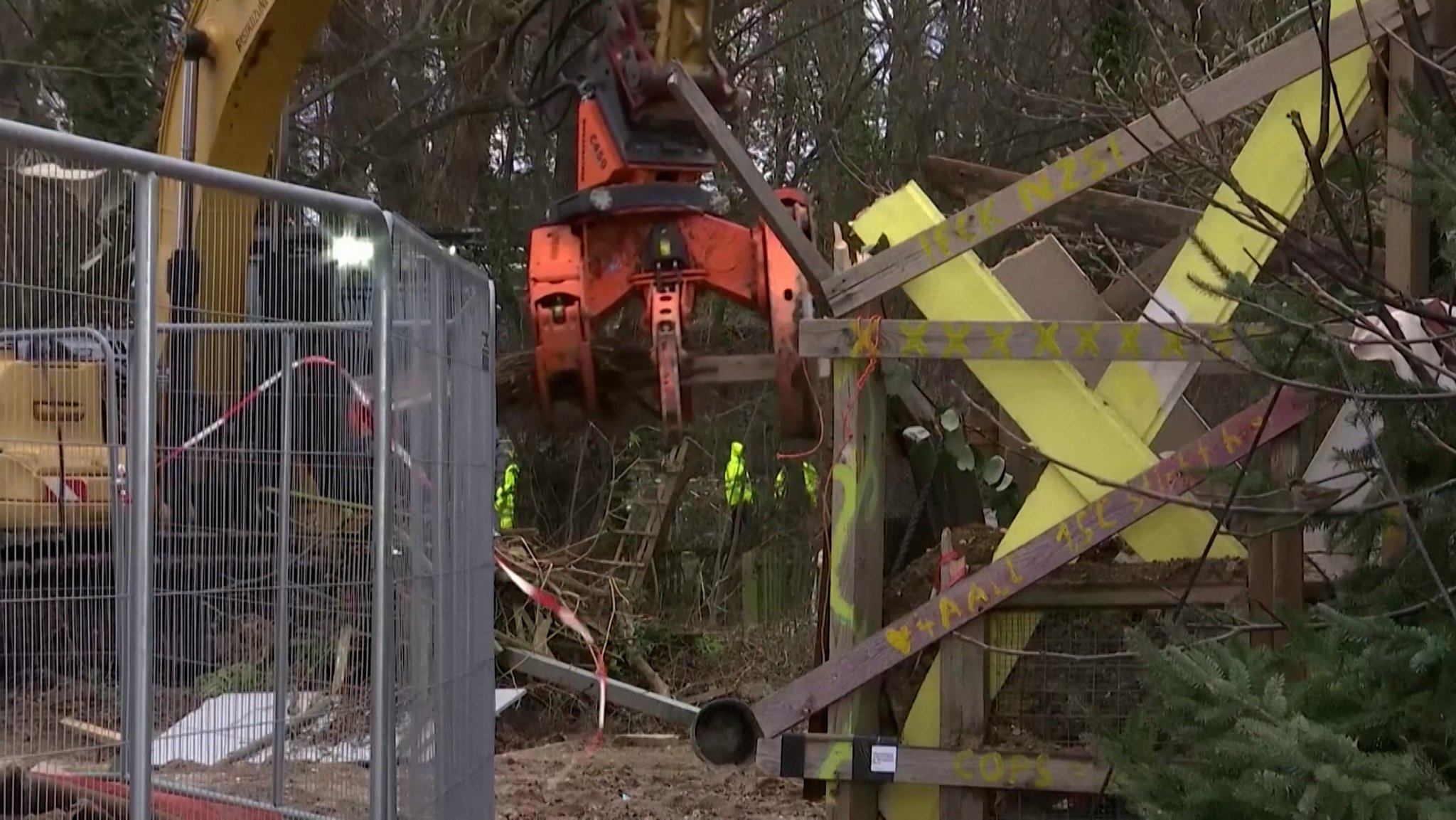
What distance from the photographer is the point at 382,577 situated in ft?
13.1

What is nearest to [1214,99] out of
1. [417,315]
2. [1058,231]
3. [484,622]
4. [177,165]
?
[417,315]

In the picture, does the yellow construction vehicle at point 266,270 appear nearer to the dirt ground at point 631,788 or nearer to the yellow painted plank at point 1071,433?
the yellow painted plank at point 1071,433

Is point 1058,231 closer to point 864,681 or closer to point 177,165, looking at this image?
point 864,681

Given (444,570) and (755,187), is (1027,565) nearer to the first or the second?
(755,187)

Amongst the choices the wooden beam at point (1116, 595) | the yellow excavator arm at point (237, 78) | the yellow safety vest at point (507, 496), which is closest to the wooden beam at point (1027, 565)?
the wooden beam at point (1116, 595)

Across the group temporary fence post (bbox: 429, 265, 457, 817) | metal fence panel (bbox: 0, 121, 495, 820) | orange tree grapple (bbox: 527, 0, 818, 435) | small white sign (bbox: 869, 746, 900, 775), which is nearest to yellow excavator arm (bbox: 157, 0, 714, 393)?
orange tree grapple (bbox: 527, 0, 818, 435)

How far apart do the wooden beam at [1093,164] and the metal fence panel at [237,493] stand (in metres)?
1.31

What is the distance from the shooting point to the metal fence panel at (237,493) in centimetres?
337

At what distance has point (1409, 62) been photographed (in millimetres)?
4199

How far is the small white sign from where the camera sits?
4613 millimetres

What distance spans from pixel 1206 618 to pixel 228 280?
9.59 ft

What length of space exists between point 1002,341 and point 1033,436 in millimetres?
285

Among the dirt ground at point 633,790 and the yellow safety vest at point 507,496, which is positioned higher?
the yellow safety vest at point 507,496

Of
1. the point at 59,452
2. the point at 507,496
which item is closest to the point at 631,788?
the point at 59,452
